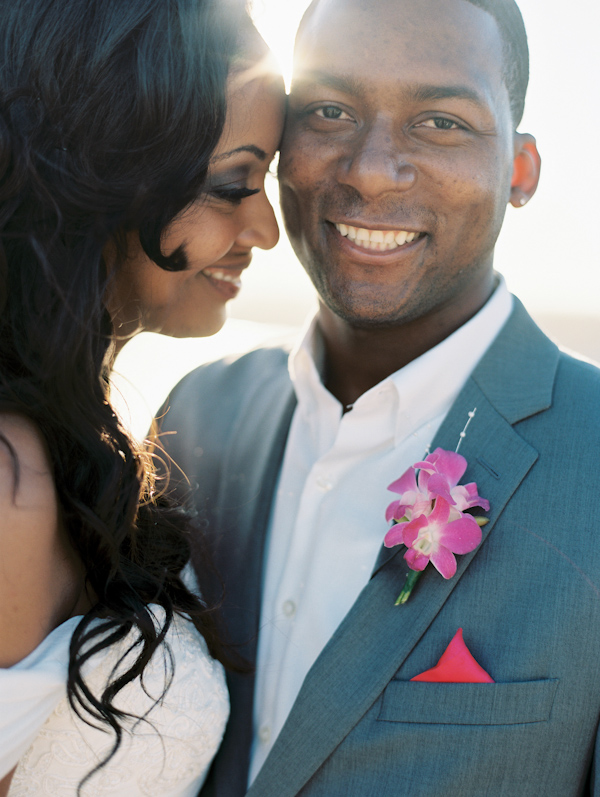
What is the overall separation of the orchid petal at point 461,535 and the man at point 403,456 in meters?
0.07

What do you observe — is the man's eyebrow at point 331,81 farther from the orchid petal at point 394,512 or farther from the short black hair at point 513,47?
the orchid petal at point 394,512

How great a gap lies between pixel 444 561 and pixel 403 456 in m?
0.48

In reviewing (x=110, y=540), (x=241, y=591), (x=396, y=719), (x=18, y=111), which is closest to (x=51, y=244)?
(x=18, y=111)

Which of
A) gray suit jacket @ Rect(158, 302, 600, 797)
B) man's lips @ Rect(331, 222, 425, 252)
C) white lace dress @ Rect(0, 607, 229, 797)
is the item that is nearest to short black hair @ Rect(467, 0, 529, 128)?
man's lips @ Rect(331, 222, 425, 252)

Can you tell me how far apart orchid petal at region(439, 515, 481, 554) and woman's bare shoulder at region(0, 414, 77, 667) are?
2.68ft

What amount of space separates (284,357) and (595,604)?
1408 mm

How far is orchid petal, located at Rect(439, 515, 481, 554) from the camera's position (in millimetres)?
1545

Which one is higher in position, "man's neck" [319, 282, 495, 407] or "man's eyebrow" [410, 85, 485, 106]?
"man's eyebrow" [410, 85, 485, 106]

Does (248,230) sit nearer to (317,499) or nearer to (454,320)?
(454,320)

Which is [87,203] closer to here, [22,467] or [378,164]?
[22,467]

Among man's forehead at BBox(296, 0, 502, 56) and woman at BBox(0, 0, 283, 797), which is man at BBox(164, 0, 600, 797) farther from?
woman at BBox(0, 0, 283, 797)

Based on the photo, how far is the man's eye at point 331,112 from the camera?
2.00 metres

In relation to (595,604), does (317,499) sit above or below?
below

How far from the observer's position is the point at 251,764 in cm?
181
